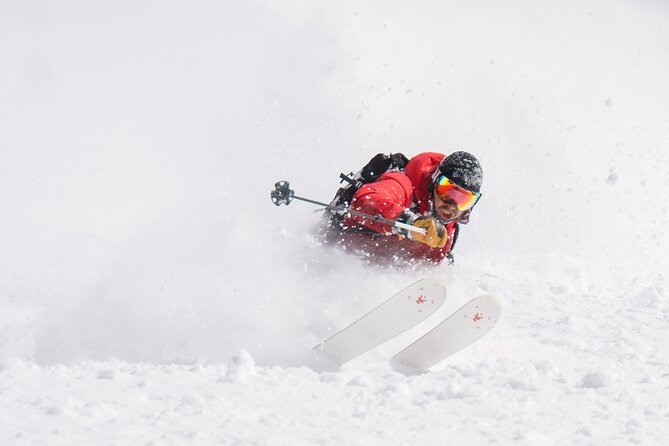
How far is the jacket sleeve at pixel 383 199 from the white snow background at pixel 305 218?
1.16ft

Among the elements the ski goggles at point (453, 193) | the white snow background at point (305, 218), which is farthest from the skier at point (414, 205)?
the white snow background at point (305, 218)

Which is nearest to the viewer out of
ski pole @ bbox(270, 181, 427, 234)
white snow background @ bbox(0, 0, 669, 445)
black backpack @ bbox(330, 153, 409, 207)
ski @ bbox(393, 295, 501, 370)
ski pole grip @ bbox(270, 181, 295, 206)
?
white snow background @ bbox(0, 0, 669, 445)

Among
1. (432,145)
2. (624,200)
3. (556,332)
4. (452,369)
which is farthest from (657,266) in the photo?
(452,369)

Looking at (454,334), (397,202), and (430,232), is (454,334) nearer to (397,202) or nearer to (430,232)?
(430,232)

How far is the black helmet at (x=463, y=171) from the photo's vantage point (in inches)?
192

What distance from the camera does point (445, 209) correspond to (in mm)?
4961

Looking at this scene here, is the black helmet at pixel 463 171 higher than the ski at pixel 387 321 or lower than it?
higher

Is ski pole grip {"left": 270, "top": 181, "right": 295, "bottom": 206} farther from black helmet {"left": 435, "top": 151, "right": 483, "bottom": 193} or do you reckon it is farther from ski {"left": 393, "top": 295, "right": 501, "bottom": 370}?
ski {"left": 393, "top": 295, "right": 501, "bottom": 370}

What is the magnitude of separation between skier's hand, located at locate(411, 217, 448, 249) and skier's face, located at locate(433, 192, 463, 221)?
0.23 meters

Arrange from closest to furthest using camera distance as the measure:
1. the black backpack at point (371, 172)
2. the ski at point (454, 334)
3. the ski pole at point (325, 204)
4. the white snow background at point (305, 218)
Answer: the white snow background at point (305, 218) < the ski at point (454, 334) < the ski pole at point (325, 204) < the black backpack at point (371, 172)

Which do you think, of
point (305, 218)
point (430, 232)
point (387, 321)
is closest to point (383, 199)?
point (430, 232)

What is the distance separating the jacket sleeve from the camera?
476 cm

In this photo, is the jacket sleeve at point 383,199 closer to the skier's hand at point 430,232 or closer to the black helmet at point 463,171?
the skier's hand at point 430,232

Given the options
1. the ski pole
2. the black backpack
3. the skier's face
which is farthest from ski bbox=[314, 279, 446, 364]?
the black backpack
